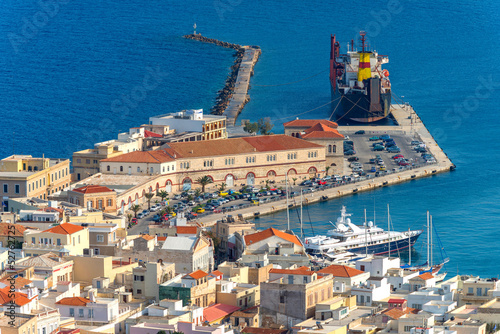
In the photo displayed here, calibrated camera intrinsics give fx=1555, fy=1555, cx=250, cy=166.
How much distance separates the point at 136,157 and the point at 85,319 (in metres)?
40.1

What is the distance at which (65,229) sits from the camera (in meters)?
71.9

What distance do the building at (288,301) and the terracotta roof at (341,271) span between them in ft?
13.9

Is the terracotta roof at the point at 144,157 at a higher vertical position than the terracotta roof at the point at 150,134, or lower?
lower

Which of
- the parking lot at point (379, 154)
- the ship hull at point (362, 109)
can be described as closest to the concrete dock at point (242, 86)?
the ship hull at point (362, 109)

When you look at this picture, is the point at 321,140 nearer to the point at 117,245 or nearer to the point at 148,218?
the point at 148,218

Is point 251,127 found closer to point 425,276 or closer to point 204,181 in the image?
point 204,181

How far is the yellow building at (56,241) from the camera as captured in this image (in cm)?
7094

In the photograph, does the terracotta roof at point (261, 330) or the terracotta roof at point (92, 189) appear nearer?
the terracotta roof at point (261, 330)

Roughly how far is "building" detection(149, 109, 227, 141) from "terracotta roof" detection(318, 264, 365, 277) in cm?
4192

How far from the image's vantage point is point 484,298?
6450 cm

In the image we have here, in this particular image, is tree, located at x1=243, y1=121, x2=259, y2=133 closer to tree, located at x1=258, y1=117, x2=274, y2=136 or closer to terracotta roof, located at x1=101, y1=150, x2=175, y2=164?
tree, located at x1=258, y1=117, x2=274, y2=136

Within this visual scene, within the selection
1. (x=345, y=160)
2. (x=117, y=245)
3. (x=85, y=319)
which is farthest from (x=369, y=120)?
(x=85, y=319)

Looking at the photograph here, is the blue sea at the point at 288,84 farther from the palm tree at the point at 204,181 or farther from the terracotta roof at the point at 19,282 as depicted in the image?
the terracotta roof at the point at 19,282

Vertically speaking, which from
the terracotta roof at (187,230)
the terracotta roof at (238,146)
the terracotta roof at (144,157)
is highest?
the terracotta roof at (238,146)
